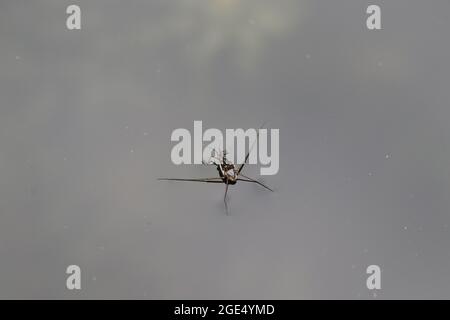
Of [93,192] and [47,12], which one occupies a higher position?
[47,12]

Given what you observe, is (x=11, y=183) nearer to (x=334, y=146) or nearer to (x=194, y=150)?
(x=194, y=150)

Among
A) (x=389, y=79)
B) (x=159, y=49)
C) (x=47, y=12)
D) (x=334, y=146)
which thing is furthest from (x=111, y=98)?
(x=389, y=79)

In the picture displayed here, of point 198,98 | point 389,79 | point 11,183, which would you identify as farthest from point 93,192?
point 389,79

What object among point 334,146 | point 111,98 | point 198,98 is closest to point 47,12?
point 111,98

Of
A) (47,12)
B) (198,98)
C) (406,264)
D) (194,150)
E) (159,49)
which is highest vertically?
(47,12)

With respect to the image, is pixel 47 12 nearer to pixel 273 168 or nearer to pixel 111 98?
pixel 111 98

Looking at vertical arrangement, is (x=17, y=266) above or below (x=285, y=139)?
below
